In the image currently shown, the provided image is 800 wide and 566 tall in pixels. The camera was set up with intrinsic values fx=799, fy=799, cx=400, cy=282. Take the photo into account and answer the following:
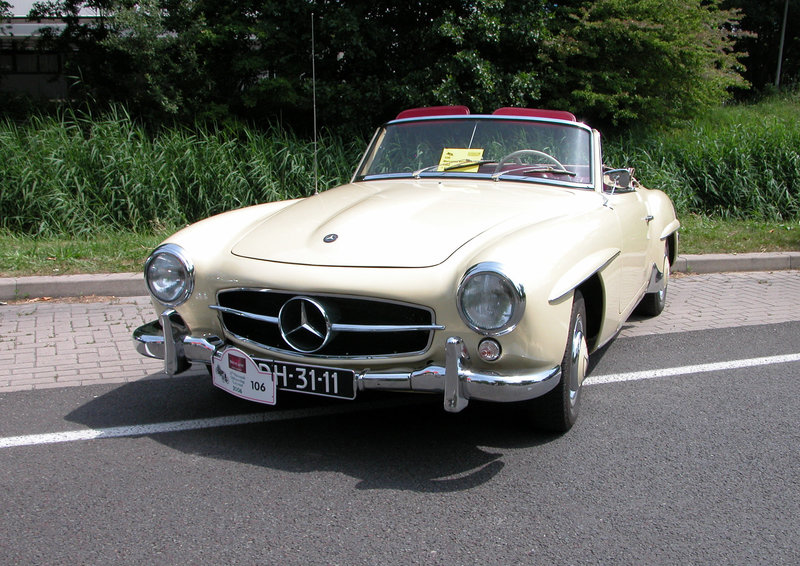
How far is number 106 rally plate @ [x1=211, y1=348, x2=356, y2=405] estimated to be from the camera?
3.19 meters

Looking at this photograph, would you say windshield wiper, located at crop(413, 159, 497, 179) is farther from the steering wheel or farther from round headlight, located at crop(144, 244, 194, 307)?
round headlight, located at crop(144, 244, 194, 307)

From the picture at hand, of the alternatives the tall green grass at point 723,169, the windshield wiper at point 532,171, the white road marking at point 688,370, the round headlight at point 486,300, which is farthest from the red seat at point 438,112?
the tall green grass at point 723,169

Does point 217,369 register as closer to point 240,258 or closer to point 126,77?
point 240,258

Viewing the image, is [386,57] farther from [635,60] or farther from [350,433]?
[350,433]

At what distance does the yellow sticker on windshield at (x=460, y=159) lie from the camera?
4609 mm

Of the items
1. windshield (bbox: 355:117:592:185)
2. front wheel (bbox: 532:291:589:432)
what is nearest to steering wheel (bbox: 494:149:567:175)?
windshield (bbox: 355:117:592:185)

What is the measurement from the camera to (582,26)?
11.5 metres

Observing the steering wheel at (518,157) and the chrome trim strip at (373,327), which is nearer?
the chrome trim strip at (373,327)

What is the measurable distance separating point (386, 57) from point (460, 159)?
7.70 meters

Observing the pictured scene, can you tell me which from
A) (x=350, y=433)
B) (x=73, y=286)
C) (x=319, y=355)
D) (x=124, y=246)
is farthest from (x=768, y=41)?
(x=319, y=355)

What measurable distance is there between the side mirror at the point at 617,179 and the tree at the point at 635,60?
23.2 ft

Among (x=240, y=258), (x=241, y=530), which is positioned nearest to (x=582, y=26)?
(x=240, y=258)

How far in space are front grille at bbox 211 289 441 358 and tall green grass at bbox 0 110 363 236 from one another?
220 inches

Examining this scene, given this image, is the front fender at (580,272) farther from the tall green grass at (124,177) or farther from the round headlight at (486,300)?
the tall green grass at (124,177)
